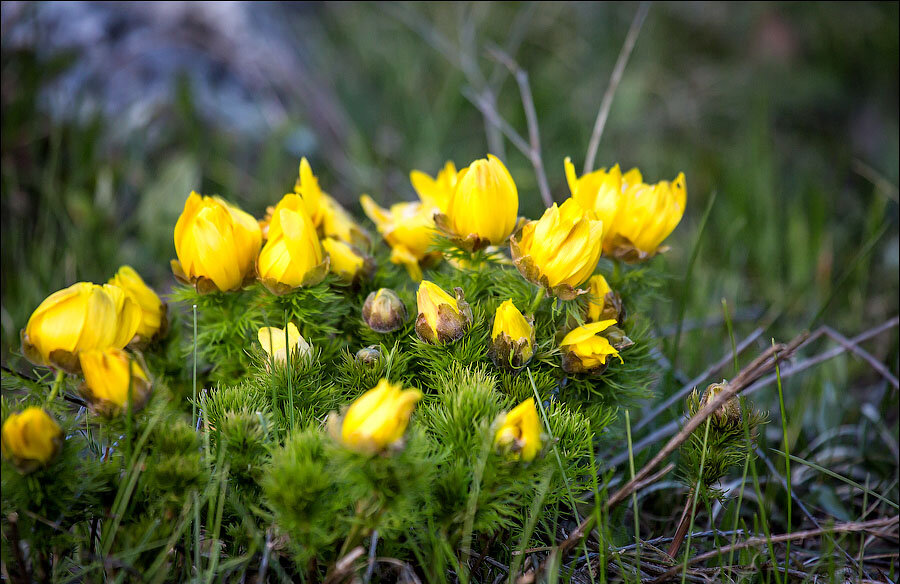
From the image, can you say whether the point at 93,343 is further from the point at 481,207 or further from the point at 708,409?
the point at 708,409

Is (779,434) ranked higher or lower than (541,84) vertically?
lower

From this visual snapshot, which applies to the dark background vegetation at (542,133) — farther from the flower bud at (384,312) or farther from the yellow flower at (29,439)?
the yellow flower at (29,439)

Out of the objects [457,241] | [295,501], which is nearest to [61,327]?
[295,501]

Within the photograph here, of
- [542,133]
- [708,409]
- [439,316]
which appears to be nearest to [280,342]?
[439,316]

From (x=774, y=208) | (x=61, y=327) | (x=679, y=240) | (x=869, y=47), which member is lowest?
(x=679, y=240)

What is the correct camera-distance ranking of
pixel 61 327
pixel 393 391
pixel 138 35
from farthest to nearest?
pixel 138 35 → pixel 61 327 → pixel 393 391

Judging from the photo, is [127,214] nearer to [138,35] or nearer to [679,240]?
[138,35]

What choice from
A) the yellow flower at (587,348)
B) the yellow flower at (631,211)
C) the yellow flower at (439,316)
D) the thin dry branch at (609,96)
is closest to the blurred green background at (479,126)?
the thin dry branch at (609,96)
